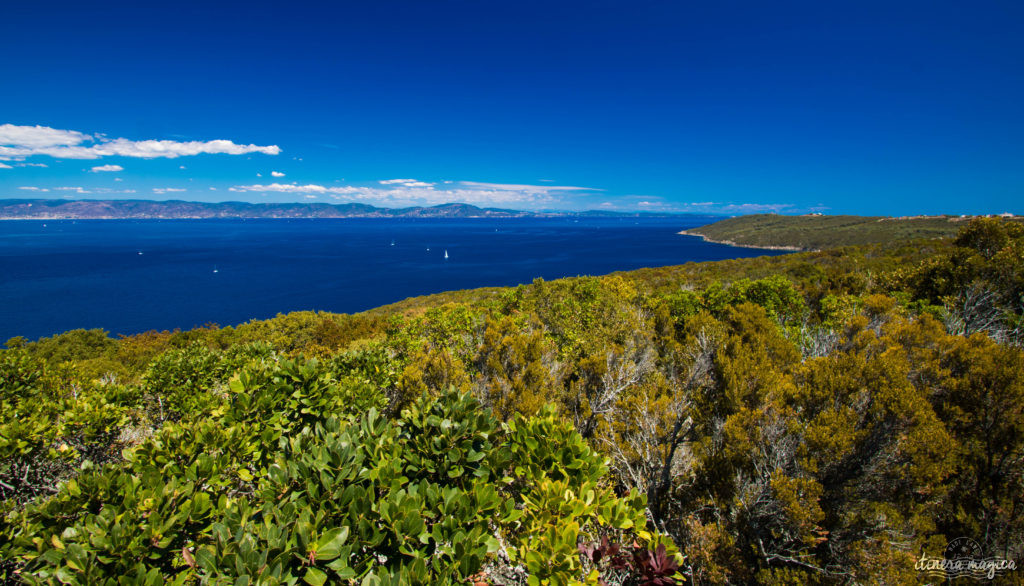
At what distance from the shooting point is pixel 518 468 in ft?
13.8

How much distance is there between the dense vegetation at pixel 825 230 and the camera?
92500 mm

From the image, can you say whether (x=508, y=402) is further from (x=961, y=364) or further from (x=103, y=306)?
(x=103, y=306)

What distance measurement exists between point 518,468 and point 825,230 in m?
165

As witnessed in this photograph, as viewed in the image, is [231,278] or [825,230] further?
[825,230]

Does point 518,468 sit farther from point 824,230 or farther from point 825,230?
point 824,230

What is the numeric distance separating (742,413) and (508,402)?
13.2 feet

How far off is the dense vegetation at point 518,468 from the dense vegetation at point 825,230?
4089 inches

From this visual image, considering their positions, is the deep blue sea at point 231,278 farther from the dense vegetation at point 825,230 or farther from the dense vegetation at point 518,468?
the dense vegetation at point 518,468

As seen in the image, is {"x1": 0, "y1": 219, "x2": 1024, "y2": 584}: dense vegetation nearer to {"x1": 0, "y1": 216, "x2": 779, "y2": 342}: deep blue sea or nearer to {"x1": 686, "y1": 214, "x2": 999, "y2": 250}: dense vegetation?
{"x1": 0, "y1": 216, "x2": 779, "y2": 342}: deep blue sea

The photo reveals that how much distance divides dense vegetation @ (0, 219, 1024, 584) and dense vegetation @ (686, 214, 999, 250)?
341ft

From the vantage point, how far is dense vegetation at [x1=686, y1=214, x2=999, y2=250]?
3642 inches

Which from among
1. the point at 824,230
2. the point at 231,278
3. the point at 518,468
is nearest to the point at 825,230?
the point at 824,230

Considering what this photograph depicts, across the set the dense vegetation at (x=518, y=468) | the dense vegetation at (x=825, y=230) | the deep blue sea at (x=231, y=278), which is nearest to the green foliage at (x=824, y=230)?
the dense vegetation at (x=825, y=230)

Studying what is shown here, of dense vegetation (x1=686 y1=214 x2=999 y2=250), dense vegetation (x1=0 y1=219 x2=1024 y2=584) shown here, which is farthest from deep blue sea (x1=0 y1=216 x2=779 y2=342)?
dense vegetation (x1=0 y1=219 x2=1024 y2=584)
